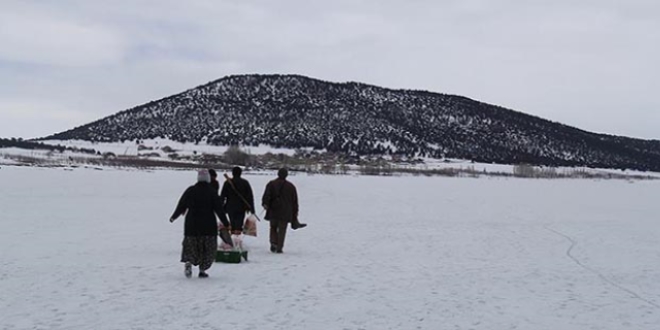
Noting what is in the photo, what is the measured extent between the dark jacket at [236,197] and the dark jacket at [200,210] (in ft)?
9.16

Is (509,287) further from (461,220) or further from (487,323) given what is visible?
(461,220)

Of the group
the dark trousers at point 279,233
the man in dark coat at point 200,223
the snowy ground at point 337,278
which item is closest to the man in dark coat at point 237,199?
the dark trousers at point 279,233

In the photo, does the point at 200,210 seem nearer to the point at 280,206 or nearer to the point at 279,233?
the point at 280,206

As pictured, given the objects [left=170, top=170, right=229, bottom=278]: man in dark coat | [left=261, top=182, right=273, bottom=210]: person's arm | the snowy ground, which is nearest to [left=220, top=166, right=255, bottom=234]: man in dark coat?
[left=261, top=182, right=273, bottom=210]: person's arm

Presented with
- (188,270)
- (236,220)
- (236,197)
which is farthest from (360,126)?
(188,270)

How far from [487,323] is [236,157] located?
106119 mm

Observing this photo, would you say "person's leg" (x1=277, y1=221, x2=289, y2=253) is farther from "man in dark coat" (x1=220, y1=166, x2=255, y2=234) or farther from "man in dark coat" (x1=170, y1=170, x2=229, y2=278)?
"man in dark coat" (x1=170, y1=170, x2=229, y2=278)

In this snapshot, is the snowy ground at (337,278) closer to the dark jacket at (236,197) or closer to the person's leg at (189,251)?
the person's leg at (189,251)

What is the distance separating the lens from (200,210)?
11227 mm

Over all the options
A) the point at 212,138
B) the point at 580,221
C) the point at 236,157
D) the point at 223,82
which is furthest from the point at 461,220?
the point at 223,82

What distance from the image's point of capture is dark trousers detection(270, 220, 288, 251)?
49.0 ft

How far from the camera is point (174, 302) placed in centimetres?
952

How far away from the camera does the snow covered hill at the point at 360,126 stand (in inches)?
6270

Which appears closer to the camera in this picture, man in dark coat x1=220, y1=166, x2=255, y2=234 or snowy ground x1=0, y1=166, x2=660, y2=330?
snowy ground x1=0, y1=166, x2=660, y2=330
